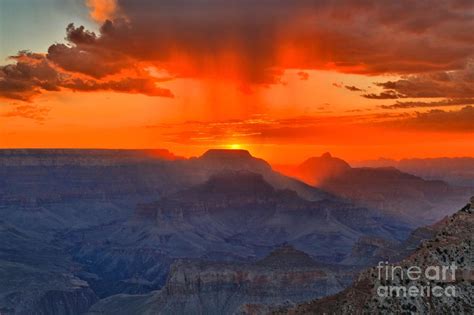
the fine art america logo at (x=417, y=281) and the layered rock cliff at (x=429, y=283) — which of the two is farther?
the fine art america logo at (x=417, y=281)

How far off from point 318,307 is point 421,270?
537 inches

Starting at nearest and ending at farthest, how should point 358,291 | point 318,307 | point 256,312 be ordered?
1. point 358,291
2. point 318,307
3. point 256,312

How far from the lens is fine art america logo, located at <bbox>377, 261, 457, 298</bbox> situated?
70.4 m

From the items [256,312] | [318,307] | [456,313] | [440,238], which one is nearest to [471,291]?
[456,313]

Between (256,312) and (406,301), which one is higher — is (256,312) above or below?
below

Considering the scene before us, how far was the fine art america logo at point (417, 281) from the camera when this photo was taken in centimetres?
7038

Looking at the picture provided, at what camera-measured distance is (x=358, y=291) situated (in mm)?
74188

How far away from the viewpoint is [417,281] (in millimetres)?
71625

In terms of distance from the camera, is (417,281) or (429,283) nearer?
(429,283)

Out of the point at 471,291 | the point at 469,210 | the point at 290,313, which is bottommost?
the point at 290,313

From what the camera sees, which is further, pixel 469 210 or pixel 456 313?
pixel 469 210

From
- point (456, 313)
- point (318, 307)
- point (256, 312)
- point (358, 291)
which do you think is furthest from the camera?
point (256, 312)

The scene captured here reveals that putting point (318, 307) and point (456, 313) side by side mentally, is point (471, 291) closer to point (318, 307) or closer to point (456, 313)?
point (456, 313)

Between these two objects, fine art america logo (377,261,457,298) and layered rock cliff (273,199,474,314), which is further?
fine art america logo (377,261,457,298)
